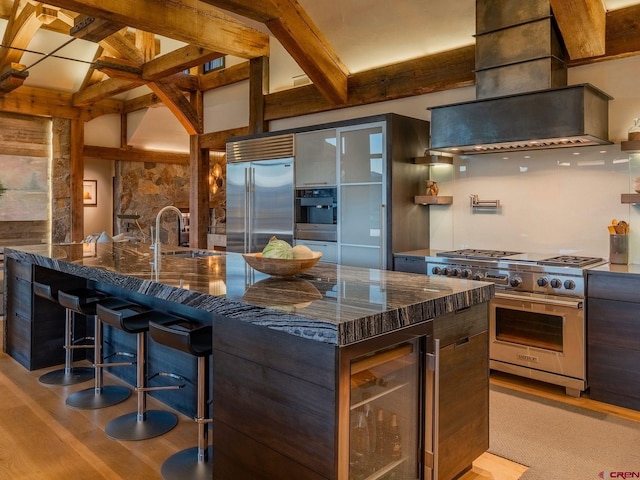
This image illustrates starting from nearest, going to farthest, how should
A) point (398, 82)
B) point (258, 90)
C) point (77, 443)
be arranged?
point (77, 443) < point (398, 82) < point (258, 90)

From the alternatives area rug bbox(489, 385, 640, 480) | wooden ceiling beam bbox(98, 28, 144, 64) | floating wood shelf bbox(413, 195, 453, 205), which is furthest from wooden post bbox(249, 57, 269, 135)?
area rug bbox(489, 385, 640, 480)

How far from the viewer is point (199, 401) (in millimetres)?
2459

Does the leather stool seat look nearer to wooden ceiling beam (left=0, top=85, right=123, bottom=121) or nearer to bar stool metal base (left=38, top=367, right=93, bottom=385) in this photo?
bar stool metal base (left=38, top=367, right=93, bottom=385)

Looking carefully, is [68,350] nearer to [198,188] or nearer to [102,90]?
[198,188]

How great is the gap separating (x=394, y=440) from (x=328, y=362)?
1.84 ft

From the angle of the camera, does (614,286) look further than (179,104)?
No

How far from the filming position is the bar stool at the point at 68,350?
3.63m

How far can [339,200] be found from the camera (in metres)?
4.76

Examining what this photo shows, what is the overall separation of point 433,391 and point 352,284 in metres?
0.63

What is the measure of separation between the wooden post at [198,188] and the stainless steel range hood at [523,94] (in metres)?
4.39

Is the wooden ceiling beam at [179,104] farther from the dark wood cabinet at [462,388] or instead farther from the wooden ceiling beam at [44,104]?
the dark wood cabinet at [462,388]

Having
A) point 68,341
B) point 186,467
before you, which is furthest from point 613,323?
point 68,341

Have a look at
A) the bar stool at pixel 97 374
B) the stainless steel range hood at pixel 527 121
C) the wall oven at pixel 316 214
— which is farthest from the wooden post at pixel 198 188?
the stainless steel range hood at pixel 527 121

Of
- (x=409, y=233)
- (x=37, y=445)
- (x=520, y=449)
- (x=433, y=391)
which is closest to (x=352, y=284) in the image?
(x=433, y=391)
